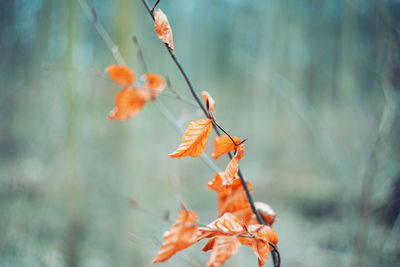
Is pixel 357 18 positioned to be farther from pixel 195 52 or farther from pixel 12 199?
pixel 195 52

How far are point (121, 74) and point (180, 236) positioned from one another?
246 mm

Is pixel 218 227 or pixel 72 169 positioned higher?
pixel 218 227

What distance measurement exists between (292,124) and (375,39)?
2.68m

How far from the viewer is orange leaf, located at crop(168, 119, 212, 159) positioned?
0.73 feet

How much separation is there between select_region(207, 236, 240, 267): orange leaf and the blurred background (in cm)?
16

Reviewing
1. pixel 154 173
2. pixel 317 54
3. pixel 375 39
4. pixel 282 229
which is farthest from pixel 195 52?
pixel 375 39

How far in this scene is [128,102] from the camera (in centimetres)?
39

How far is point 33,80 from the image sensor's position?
1.26 metres

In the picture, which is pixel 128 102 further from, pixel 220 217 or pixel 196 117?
pixel 220 217

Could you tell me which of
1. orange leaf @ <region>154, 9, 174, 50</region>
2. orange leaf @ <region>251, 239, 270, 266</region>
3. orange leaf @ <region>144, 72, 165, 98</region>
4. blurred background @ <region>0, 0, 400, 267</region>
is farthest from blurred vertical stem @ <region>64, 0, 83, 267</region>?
orange leaf @ <region>251, 239, 270, 266</region>

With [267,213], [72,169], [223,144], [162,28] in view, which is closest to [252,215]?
[267,213]

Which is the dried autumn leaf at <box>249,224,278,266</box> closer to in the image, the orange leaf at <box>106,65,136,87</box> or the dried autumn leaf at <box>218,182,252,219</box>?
the dried autumn leaf at <box>218,182,252,219</box>

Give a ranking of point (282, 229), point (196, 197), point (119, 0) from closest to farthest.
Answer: point (119, 0) → point (282, 229) → point (196, 197)

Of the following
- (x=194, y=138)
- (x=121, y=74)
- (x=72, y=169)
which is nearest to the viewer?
(x=194, y=138)
